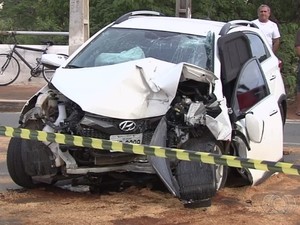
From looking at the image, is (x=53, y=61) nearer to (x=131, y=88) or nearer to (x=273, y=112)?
(x=131, y=88)

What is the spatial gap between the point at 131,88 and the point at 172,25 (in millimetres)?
1475

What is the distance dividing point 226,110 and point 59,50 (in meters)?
10.5

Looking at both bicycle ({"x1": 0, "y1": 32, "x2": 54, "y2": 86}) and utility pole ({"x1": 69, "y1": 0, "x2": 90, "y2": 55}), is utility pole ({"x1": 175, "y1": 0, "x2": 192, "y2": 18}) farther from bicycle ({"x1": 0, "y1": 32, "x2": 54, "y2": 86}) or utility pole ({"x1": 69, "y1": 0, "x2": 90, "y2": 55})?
bicycle ({"x1": 0, "y1": 32, "x2": 54, "y2": 86})

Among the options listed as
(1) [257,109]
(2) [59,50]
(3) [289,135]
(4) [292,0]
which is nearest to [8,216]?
(1) [257,109]

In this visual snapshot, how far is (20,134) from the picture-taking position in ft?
17.6

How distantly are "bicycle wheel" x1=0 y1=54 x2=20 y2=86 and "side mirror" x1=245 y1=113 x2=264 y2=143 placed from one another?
410 inches

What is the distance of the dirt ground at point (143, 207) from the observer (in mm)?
5453

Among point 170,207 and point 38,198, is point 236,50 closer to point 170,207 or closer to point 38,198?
point 170,207

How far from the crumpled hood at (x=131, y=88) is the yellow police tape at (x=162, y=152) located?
17.0 inches

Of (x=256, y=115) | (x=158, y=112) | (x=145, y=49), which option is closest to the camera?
(x=158, y=112)

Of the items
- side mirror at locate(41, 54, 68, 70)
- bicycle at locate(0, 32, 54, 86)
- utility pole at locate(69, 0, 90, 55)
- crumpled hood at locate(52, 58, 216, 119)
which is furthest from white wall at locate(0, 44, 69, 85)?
crumpled hood at locate(52, 58, 216, 119)

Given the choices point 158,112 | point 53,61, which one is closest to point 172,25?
point 53,61

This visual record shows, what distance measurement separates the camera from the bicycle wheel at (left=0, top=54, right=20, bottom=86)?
15828mm

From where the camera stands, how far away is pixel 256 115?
21.1 feet
